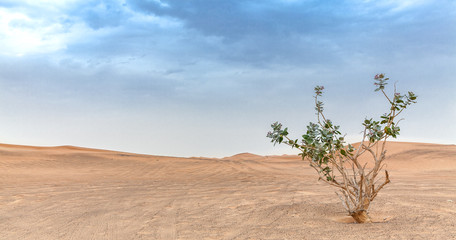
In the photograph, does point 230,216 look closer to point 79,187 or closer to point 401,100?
point 401,100

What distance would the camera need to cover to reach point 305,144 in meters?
5.45

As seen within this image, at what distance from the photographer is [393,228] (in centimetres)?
479

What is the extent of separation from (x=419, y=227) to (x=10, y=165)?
60.5 ft

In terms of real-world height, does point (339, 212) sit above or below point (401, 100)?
below

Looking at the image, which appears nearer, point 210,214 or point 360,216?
point 360,216

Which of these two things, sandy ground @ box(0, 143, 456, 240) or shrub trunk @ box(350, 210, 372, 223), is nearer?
sandy ground @ box(0, 143, 456, 240)

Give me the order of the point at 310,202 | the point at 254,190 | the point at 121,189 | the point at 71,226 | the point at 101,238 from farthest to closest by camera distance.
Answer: the point at 121,189 < the point at 254,190 < the point at 310,202 < the point at 71,226 < the point at 101,238

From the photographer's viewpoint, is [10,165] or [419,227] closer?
[419,227]

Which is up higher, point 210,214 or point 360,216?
point 360,216

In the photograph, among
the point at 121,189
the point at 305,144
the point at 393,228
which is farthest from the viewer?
the point at 121,189

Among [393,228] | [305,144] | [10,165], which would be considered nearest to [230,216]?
[305,144]

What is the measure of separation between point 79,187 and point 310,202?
737cm

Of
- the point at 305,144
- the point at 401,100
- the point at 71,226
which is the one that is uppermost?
the point at 401,100

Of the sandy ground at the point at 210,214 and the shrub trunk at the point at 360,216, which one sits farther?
the shrub trunk at the point at 360,216
